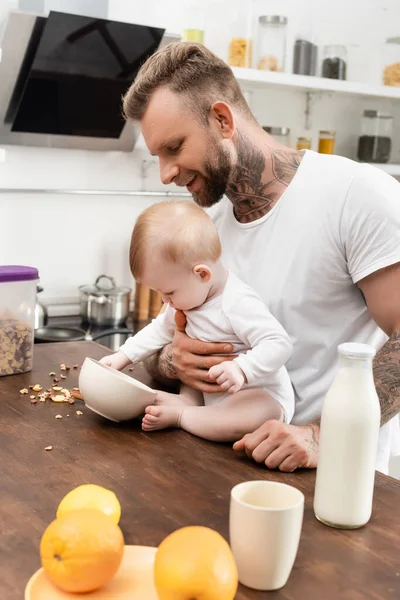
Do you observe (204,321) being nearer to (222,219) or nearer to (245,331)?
(245,331)

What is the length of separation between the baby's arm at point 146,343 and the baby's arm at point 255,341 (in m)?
0.24

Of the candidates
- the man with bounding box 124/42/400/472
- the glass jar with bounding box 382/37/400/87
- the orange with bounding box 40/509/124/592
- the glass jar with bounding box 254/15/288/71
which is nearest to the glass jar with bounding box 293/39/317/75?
the glass jar with bounding box 254/15/288/71

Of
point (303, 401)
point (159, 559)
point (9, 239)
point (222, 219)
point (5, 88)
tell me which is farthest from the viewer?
point (9, 239)

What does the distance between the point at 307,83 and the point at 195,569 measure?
2.88m

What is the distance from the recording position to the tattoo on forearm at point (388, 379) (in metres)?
1.46

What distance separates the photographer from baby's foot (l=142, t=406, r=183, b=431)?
138 centimetres

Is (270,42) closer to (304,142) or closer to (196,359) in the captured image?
(304,142)

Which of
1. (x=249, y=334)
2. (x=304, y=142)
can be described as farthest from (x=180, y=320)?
(x=304, y=142)

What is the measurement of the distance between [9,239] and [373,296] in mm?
2000

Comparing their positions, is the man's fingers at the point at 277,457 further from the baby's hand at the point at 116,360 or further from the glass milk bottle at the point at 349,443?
the baby's hand at the point at 116,360

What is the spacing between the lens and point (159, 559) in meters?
0.80

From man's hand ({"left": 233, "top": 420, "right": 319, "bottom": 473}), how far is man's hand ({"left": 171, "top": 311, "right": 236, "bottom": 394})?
22cm

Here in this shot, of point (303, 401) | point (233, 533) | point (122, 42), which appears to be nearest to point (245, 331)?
point (303, 401)

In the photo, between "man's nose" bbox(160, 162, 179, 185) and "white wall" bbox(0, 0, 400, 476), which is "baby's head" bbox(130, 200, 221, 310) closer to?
"man's nose" bbox(160, 162, 179, 185)
